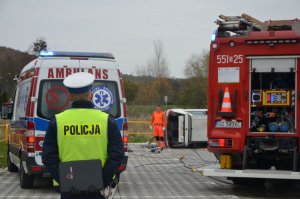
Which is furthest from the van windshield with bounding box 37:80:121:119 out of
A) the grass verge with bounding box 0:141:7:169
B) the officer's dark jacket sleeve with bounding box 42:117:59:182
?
the grass verge with bounding box 0:141:7:169

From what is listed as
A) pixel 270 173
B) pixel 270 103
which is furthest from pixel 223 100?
pixel 270 173

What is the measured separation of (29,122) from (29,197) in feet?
4.14

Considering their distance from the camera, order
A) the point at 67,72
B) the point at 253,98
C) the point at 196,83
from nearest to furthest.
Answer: the point at 67,72 → the point at 253,98 → the point at 196,83

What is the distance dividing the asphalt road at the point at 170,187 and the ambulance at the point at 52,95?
1.54ft

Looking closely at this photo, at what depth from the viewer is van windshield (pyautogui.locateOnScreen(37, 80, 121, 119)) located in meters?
10.7

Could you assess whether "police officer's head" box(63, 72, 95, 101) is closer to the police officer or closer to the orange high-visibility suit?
the police officer

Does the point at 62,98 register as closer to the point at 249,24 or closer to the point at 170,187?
the point at 170,187

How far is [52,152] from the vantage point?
16.1ft

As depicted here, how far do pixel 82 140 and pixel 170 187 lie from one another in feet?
24.6

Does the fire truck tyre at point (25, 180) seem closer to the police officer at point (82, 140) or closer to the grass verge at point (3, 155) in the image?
the grass verge at point (3, 155)

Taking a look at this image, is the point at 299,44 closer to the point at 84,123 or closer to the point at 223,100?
the point at 223,100

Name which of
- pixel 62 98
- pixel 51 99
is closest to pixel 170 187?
pixel 62 98

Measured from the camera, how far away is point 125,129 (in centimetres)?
1116

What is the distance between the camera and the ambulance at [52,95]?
1062 cm
